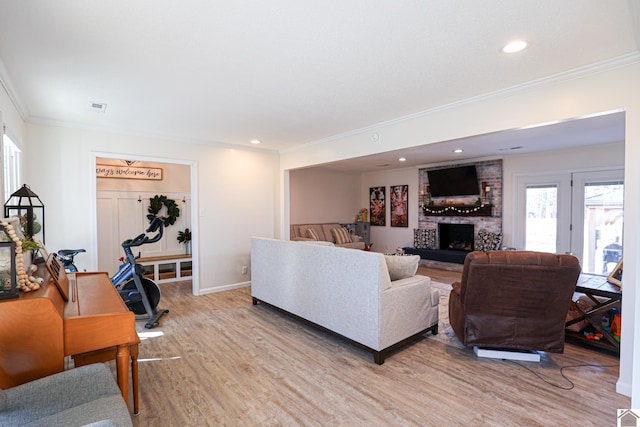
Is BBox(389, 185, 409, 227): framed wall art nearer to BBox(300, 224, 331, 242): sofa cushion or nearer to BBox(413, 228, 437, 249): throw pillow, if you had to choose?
BBox(413, 228, 437, 249): throw pillow

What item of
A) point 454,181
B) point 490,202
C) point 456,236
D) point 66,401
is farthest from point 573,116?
point 456,236

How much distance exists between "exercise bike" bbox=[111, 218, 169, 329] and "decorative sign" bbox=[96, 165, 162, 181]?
7.52 feet

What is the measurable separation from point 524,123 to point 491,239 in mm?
4189

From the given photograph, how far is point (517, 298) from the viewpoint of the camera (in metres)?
2.63

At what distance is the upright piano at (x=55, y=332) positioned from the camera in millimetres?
1463

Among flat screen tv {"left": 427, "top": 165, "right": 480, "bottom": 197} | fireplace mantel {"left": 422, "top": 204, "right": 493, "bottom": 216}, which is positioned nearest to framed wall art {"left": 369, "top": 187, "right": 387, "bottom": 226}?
fireplace mantel {"left": 422, "top": 204, "right": 493, "bottom": 216}

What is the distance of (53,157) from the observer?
3783mm

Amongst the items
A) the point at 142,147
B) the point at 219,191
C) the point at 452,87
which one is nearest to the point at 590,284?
the point at 452,87

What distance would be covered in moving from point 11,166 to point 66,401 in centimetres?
297

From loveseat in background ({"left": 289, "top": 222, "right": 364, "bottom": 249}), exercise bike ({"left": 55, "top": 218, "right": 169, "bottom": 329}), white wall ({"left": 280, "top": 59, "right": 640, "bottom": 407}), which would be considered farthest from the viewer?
loveseat in background ({"left": 289, "top": 222, "right": 364, "bottom": 249})

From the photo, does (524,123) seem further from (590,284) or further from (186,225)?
(186,225)

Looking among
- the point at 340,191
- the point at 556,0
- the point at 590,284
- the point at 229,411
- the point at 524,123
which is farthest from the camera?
the point at 340,191

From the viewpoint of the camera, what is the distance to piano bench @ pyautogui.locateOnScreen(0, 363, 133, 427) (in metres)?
1.29

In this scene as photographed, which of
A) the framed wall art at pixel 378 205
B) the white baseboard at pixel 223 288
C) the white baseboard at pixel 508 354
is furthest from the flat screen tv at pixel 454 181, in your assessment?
the white baseboard at pixel 223 288
